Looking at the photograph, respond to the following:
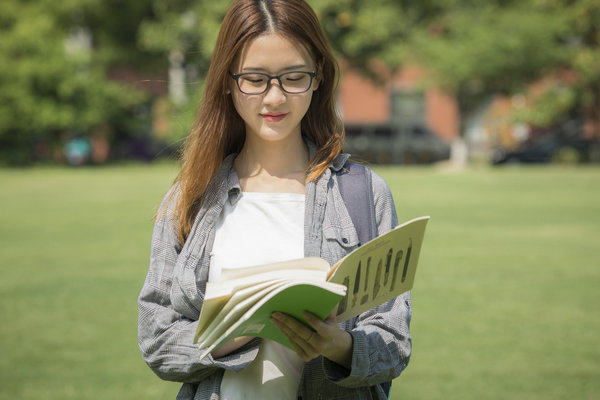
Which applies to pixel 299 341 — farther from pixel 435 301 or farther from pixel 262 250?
pixel 435 301

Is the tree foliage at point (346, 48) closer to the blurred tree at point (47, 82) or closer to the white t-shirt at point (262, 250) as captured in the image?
the blurred tree at point (47, 82)

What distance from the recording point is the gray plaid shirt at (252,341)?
6.49ft

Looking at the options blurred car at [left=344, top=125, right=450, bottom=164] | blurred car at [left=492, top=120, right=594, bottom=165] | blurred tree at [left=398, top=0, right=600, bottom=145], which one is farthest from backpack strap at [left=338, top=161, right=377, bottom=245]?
blurred car at [left=492, top=120, right=594, bottom=165]

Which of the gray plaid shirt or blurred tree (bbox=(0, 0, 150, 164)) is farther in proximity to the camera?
blurred tree (bbox=(0, 0, 150, 164))

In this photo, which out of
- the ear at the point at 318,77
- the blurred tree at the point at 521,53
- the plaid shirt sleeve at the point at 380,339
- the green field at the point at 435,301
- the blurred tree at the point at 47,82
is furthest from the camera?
the blurred tree at the point at 47,82

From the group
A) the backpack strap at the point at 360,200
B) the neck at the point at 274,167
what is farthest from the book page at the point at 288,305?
the neck at the point at 274,167

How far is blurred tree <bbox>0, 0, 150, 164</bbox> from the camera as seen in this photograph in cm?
3095

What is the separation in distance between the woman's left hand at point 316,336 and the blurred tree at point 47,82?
31.0 m

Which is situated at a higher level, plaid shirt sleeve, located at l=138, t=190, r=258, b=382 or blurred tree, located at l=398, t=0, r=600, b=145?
blurred tree, located at l=398, t=0, r=600, b=145

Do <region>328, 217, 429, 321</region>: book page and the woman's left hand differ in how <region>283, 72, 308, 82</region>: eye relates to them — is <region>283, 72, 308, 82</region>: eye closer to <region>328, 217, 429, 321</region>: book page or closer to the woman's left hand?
<region>328, 217, 429, 321</region>: book page

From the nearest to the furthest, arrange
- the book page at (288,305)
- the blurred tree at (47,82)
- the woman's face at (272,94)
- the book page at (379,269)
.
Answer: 1. the book page at (288,305)
2. the book page at (379,269)
3. the woman's face at (272,94)
4. the blurred tree at (47,82)

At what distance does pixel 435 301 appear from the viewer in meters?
7.61

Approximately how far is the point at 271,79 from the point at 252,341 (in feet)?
2.36

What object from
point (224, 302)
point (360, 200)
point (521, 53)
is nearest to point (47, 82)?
point (521, 53)
